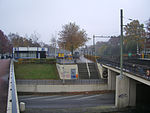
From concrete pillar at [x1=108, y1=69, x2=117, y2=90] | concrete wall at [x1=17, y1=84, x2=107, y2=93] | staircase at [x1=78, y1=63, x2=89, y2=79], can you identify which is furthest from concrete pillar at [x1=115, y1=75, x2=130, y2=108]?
staircase at [x1=78, y1=63, x2=89, y2=79]

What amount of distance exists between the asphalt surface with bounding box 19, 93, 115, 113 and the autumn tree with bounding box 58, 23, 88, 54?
19.7m

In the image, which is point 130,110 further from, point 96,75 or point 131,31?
point 131,31

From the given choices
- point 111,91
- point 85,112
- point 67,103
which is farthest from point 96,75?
point 85,112

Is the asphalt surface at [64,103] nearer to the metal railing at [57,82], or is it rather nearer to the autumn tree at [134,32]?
the metal railing at [57,82]

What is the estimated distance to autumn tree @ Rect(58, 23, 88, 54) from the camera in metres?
38.4

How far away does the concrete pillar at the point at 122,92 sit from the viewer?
15570 mm

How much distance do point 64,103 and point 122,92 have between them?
7.05 metres

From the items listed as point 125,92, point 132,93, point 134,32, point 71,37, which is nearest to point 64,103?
point 125,92

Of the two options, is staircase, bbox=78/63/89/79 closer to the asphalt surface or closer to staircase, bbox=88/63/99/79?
staircase, bbox=88/63/99/79

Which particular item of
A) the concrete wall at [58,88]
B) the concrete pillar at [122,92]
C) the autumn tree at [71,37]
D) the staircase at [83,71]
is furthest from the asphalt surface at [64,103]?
the autumn tree at [71,37]

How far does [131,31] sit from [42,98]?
102ft

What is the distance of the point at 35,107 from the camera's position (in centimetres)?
1600

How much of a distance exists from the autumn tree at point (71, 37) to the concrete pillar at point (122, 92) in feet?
77.8

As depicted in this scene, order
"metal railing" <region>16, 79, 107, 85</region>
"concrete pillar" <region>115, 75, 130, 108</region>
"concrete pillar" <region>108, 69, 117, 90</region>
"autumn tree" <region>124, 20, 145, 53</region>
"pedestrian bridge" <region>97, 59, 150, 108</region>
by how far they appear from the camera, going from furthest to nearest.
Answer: "autumn tree" <region>124, 20, 145, 53</region>
"concrete pillar" <region>108, 69, 117, 90</region>
"metal railing" <region>16, 79, 107, 85</region>
"concrete pillar" <region>115, 75, 130, 108</region>
"pedestrian bridge" <region>97, 59, 150, 108</region>
